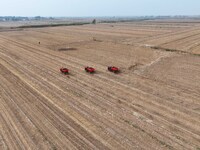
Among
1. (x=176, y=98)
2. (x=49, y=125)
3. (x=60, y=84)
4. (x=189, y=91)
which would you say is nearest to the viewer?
(x=49, y=125)

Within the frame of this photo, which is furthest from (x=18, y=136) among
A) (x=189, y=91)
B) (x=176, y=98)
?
(x=189, y=91)

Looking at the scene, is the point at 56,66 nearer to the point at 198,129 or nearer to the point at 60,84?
the point at 60,84

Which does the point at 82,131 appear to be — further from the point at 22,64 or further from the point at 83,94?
the point at 22,64

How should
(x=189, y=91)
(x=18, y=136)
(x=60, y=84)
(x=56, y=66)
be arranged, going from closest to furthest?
(x=18, y=136), (x=189, y=91), (x=60, y=84), (x=56, y=66)

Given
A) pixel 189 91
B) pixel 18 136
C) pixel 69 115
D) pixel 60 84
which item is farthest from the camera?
pixel 60 84

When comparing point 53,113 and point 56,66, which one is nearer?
point 53,113

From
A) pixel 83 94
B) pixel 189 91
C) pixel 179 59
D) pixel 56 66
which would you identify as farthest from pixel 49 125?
pixel 179 59
